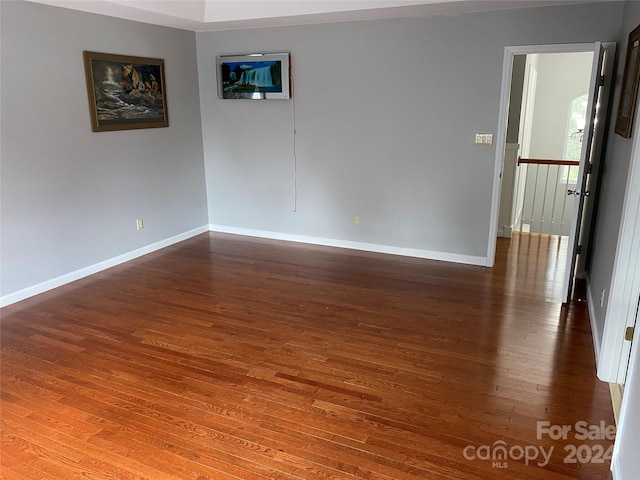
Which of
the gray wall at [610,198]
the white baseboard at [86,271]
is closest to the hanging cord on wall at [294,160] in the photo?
the white baseboard at [86,271]

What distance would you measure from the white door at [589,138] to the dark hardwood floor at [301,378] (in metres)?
0.37

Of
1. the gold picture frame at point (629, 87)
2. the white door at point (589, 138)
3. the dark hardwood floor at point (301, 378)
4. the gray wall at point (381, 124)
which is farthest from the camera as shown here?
the gray wall at point (381, 124)

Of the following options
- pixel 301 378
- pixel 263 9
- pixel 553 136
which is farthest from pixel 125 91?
pixel 553 136

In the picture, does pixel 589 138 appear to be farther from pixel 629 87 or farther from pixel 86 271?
pixel 86 271

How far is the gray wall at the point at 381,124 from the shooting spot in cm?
443

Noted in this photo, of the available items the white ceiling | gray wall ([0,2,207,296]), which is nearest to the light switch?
the white ceiling

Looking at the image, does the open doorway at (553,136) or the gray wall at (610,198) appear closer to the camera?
the gray wall at (610,198)

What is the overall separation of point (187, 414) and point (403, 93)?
364 cm

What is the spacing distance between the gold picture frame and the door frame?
775mm

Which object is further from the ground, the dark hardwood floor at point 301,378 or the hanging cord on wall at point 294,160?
the hanging cord on wall at point 294,160

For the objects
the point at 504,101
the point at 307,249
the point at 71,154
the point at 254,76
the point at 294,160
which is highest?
the point at 254,76

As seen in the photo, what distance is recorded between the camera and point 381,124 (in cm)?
498

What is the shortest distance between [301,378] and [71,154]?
9.96ft

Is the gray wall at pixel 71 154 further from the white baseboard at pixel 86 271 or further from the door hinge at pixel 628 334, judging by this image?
the door hinge at pixel 628 334
